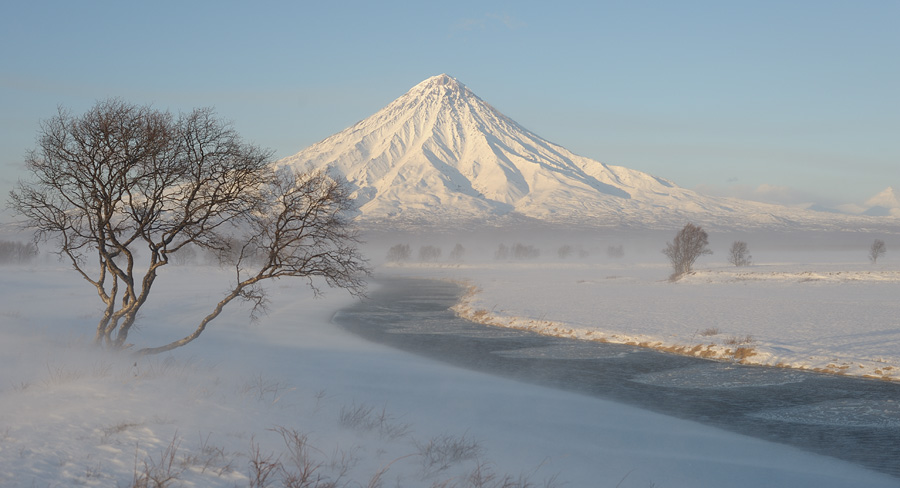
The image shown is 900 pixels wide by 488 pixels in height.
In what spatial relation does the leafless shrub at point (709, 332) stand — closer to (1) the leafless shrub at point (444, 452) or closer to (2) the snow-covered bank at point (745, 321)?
(2) the snow-covered bank at point (745, 321)

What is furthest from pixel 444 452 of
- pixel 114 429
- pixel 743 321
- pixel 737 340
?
pixel 743 321

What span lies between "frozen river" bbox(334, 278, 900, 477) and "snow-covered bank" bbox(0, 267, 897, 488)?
150 centimetres

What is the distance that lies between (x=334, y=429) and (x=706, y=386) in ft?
48.3

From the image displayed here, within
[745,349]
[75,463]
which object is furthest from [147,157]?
[745,349]

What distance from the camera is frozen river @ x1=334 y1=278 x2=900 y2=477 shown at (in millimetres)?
14430

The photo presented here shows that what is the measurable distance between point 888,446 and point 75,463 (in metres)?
15.8

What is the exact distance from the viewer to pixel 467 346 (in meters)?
29.1

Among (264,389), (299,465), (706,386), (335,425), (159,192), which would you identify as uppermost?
(159,192)

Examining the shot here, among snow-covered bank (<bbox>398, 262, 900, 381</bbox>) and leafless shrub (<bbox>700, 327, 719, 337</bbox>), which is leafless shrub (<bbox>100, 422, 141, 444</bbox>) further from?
leafless shrub (<bbox>700, 327, 719, 337</bbox>)

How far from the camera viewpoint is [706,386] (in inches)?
805

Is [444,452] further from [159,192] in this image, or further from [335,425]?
[159,192]

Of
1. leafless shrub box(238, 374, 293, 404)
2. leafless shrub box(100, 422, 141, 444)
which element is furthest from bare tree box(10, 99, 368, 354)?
leafless shrub box(100, 422, 141, 444)

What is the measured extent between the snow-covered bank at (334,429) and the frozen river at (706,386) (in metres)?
1.50

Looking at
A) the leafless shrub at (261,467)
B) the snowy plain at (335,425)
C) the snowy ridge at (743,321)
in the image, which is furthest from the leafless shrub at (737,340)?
the leafless shrub at (261,467)
